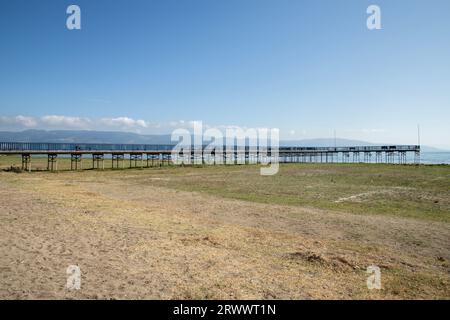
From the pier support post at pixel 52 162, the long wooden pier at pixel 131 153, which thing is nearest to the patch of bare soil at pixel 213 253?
the pier support post at pixel 52 162

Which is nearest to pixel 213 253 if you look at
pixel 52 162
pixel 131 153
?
pixel 52 162

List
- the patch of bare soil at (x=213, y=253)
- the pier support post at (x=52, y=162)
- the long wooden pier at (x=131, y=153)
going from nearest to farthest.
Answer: the patch of bare soil at (x=213, y=253)
the pier support post at (x=52, y=162)
the long wooden pier at (x=131, y=153)

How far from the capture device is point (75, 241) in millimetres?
9336

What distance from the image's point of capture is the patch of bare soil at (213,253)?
21.0 feet

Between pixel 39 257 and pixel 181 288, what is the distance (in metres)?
3.94

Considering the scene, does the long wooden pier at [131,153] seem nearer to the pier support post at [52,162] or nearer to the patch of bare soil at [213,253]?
the pier support post at [52,162]

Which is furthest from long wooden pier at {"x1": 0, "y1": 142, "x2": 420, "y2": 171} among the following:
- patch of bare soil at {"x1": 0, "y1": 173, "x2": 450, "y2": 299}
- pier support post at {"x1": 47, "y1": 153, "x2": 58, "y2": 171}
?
patch of bare soil at {"x1": 0, "y1": 173, "x2": 450, "y2": 299}

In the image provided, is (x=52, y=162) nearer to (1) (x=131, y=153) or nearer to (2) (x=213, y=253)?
(1) (x=131, y=153)

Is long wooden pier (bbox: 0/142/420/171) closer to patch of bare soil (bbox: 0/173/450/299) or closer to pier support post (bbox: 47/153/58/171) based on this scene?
pier support post (bbox: 47/153/58/171)

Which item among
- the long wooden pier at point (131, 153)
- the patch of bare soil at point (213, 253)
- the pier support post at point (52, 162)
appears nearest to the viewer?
the patch of bare soil at point (213, 253)

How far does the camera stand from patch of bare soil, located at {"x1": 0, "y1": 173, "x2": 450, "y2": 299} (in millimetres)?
6391

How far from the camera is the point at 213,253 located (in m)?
8.65
